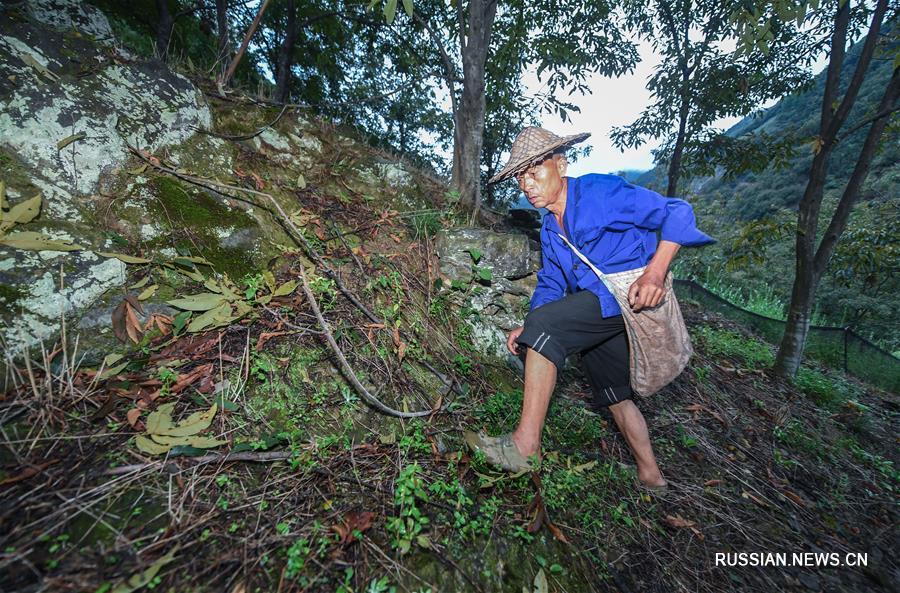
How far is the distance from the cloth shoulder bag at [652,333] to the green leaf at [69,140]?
313cm

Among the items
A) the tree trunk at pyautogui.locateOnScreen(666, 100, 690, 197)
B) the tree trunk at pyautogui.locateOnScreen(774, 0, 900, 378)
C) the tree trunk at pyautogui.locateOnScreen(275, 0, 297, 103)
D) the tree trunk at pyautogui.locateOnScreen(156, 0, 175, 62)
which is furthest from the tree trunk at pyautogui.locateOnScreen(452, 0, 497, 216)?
the tree trunk at pyautogui.locateOnScreen(666, 100, 690, 197)

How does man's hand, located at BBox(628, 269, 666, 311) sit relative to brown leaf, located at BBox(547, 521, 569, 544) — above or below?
above

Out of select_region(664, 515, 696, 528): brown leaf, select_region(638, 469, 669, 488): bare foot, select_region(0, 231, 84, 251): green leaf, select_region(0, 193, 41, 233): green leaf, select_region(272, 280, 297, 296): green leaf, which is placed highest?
select_region(0, 193, 41, 233): green leaf

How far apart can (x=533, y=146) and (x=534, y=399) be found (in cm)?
151

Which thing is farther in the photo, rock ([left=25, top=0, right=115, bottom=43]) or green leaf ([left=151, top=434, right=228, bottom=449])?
rock ([left=25, top=0, right=115, bottom=43])

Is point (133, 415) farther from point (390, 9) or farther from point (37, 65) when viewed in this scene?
point (37, 65)

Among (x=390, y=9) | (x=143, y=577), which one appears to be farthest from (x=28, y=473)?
(x=390, y=9)

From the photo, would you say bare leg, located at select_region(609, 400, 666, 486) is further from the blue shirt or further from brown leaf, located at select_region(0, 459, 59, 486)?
brown leaf, located at select_region(0, 459, 59, 486)

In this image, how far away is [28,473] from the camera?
106cm

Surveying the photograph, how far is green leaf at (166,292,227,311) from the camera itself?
5.88 ft

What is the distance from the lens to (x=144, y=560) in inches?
39.0

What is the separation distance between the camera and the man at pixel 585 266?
5.63 feet

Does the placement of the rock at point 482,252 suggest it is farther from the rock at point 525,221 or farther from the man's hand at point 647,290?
the rock at point 525,221

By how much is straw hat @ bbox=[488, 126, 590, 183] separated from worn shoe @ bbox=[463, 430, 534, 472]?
1.56m
